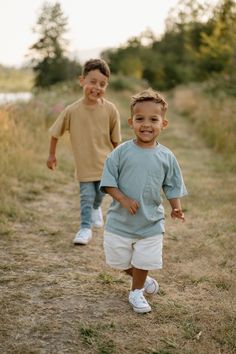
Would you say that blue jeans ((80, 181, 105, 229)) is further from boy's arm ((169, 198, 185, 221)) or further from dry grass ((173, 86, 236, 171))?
dry grass ((173, 86, 236, 171))

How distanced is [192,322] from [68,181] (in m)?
4.32

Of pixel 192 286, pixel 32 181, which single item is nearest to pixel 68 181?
pixel 32 181

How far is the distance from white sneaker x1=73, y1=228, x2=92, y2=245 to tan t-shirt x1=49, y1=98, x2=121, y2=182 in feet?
1.53

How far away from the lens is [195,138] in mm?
11875

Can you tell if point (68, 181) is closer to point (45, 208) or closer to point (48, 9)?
point (45, 208)

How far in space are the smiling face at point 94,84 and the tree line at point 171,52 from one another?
989 centimetres

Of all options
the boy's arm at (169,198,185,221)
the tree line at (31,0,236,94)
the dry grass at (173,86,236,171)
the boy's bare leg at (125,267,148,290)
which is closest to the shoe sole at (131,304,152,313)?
the boy's bare leg at (125,267,148,290)

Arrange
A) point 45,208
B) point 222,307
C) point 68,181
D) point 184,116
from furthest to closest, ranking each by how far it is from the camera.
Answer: point 184,116, point 68,181, point 45,208, point 222,307

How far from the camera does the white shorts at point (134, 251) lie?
2951mm

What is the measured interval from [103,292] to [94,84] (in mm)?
1849

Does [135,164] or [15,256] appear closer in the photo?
[135,164]

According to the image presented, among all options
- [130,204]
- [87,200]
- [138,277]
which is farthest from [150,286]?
[87,200]

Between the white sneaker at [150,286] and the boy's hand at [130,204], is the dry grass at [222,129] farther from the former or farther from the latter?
the boy's hand at [130,204]

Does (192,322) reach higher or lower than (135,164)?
lower
